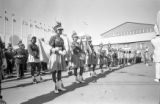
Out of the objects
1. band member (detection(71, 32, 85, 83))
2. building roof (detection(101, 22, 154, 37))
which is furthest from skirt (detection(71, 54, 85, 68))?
building roof (detection(101, 22, 154, 37))

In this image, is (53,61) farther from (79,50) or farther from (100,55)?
(100,55)

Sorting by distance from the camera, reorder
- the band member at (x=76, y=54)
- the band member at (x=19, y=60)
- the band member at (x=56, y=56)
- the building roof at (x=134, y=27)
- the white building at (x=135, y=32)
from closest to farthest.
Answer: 1. the band member at (x=56, y=56)
2. the band member at (x=76, y=54)
3. the building roof at (x=134, y=27)
4. the white building at (x=135, y=32)
5. the band member at (x=19, y=60)

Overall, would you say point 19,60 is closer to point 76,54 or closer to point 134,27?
point 76,54

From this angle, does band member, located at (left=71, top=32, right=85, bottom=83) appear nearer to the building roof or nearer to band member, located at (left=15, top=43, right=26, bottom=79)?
the building roof

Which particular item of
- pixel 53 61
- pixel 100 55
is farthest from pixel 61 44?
pixel 100 55

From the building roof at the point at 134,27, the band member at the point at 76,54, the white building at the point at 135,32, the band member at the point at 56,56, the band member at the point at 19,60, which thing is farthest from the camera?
the band member at the point at 19,60

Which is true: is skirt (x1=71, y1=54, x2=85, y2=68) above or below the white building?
below

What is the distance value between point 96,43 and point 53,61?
83.5ft

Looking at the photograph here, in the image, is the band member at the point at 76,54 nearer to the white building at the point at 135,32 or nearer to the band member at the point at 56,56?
the band member at the point at 56,56

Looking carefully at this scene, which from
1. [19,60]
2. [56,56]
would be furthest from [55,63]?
[19,60]

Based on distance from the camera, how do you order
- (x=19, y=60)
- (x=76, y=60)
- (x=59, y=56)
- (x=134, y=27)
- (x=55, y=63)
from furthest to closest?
(x=134, y=27) → (x=19, y=60) → (x=76, y=60) → (x=59, y=56) → (x=55, y=63)

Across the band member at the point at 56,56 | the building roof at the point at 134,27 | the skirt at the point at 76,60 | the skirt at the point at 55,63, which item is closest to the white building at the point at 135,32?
the building roof at the point at 134,27

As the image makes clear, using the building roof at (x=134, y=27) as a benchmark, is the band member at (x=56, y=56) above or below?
below

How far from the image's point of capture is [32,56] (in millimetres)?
5852
